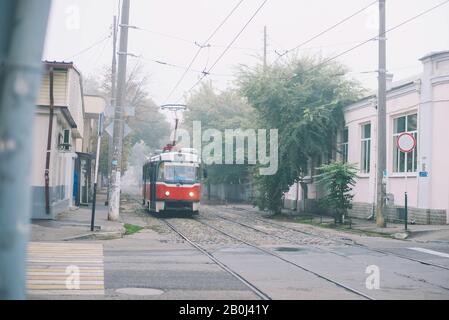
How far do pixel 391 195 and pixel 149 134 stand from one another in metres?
63.8

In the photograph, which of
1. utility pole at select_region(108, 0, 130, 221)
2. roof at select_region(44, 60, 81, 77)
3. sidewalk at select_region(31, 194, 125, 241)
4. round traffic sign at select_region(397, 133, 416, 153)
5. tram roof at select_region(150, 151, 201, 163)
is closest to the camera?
sidewalk at select_region(31, 194, 125, 241)

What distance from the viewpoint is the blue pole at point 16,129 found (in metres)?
2.30

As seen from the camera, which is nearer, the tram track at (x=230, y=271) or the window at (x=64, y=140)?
the tram track at (x=230, y=271)

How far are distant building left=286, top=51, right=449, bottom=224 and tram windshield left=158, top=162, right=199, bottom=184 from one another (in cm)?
843

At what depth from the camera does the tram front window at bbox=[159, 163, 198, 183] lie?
1050 inches

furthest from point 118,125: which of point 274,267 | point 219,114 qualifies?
point 219,114

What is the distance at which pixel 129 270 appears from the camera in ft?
33.5

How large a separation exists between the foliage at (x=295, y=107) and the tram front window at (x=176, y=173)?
4.24 meters

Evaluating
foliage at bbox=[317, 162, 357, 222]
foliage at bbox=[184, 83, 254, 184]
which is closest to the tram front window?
foliage at bbox=[317, 162, 357, 222]

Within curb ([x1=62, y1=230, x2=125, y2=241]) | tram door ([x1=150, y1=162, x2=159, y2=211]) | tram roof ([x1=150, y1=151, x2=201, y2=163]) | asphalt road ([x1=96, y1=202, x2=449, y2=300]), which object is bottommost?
asphalt road ([x1=96, y1=202, x2=449, y2=300])

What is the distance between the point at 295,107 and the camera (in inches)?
1112

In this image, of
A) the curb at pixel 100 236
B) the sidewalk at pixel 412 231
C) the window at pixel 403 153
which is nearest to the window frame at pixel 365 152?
the window at pixel 403 153

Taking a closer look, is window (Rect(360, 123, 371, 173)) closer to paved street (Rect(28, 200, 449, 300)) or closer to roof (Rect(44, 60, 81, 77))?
paved street (Rect(28, 200, 449, 300))
